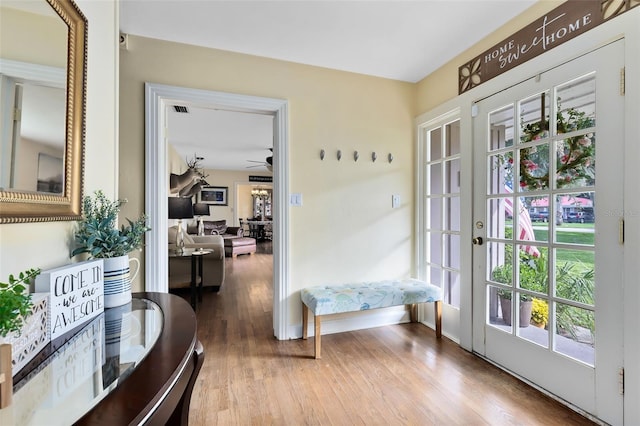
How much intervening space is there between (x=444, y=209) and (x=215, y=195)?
25.5 ft

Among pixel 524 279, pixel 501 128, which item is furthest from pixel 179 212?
pixel 524 279

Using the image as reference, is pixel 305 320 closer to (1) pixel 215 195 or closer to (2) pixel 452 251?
(2) pixel 452 251

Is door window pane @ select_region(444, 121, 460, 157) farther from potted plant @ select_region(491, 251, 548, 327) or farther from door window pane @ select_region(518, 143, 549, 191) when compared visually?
potted plant @ select_region(491, 251, 548, 327)

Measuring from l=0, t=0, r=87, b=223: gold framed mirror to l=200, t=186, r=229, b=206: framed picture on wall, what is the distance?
26.9ft

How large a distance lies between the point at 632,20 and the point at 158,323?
245 cm

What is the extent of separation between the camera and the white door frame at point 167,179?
2.17m

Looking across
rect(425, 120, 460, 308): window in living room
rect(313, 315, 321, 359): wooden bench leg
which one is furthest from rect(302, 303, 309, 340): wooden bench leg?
rect(425, 120, 460, 308): window in living room

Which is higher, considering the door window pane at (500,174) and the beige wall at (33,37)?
the beige wall at (33,37)

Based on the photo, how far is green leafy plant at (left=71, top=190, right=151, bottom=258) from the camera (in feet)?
3.78

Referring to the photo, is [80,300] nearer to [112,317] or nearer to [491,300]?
[112,317]

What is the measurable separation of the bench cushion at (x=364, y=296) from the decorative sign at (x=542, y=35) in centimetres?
171

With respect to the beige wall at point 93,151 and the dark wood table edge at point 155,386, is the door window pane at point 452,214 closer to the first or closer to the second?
the dark wood table edge at point 155,386

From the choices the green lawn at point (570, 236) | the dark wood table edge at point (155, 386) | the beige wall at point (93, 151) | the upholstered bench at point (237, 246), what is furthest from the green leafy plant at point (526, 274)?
the upholstered bench at point (237, 246)

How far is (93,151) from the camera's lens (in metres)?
1.35
